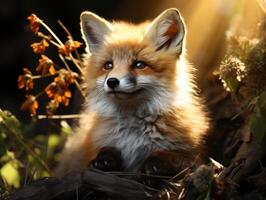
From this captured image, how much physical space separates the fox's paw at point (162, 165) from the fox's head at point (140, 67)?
399 mm

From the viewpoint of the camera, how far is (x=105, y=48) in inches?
176

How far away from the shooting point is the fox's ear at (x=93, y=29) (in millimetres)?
4598

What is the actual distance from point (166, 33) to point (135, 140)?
83 cm

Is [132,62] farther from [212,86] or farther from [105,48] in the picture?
[212,86]

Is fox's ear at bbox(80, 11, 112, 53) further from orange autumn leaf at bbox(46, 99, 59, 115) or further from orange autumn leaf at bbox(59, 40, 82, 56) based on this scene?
orange autumn leaf at bbox(46, 99, 59, 115)

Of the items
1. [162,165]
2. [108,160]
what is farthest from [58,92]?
[162,165]

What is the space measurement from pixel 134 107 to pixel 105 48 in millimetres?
522

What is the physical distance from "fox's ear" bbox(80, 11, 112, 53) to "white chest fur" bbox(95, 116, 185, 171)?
711 mm

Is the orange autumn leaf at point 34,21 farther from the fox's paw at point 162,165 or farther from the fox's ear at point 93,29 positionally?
the fox's paw at point 162,165

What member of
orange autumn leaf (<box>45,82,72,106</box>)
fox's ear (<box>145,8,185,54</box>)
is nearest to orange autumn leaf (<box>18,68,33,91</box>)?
orange autumn leaf (<box>45,82,72,106</box>)

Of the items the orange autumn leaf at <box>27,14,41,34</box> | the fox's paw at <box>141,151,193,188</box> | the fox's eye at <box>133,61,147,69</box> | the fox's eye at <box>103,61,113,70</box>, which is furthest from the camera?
the orange autumn leaf at <box>27,14,41,34</box>

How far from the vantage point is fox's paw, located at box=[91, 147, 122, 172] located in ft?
13.0

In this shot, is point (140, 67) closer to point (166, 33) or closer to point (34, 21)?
point (166, 33)

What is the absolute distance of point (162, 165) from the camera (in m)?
3.84
